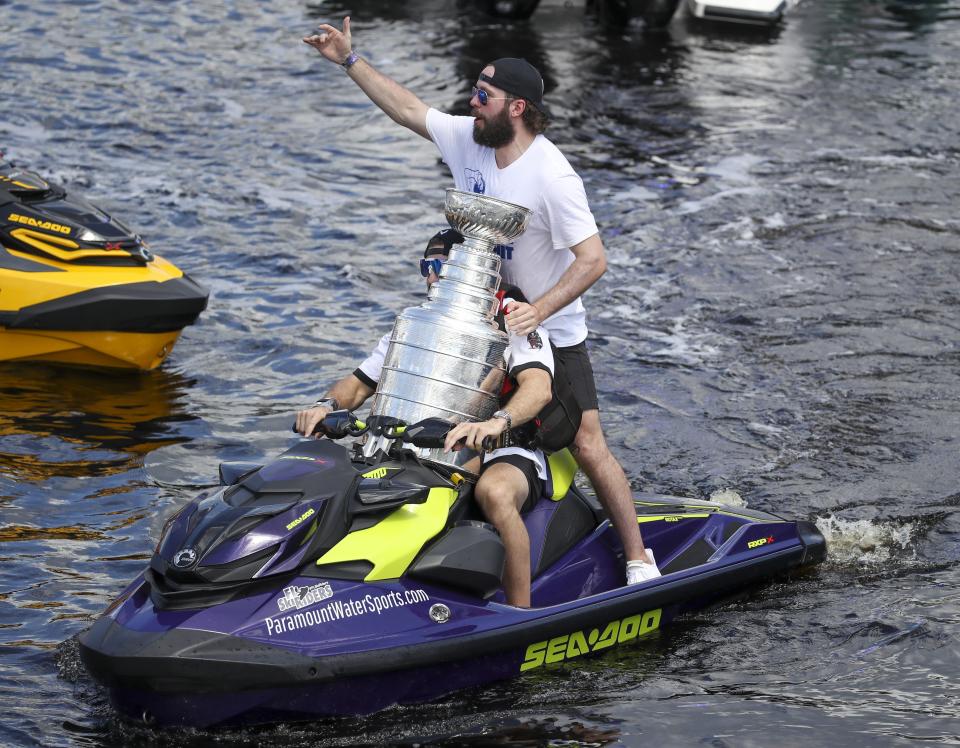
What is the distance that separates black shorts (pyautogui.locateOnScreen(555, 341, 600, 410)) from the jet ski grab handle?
553 mm

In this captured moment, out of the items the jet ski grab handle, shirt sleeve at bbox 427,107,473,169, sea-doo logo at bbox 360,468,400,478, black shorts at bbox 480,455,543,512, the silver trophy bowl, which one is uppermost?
shirt sleeve at bbox 427,107,473,169

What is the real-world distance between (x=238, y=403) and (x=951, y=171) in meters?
9.40

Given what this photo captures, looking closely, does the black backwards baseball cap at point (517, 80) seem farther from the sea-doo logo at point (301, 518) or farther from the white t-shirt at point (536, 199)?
the sea-doo logo at point (301, 518)

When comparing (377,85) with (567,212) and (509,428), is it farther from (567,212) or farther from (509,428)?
(509,428)

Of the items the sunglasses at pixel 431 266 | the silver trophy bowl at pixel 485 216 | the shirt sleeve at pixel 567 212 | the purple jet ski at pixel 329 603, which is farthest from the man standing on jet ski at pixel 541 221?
the purple jet ski at pixel 329 603

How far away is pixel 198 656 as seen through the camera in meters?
4.51

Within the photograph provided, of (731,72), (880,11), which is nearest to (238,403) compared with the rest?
(731,72)

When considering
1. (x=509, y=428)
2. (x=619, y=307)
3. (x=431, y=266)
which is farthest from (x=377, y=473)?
(x=619, y=307)

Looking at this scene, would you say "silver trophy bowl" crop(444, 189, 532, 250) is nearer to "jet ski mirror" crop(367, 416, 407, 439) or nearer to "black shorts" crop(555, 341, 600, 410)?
"black shorts" crop(555, 341, 600, 410)

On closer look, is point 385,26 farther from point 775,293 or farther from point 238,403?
point 238,403

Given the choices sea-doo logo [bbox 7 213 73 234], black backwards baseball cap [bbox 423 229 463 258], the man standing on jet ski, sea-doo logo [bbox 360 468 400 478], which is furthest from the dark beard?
sea-doo logo [bbox 7 213 73 234]

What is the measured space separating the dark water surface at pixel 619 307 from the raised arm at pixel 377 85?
2505 mm

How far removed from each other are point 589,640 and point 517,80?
7.74 ft

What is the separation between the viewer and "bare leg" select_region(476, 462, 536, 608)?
5.34 m
